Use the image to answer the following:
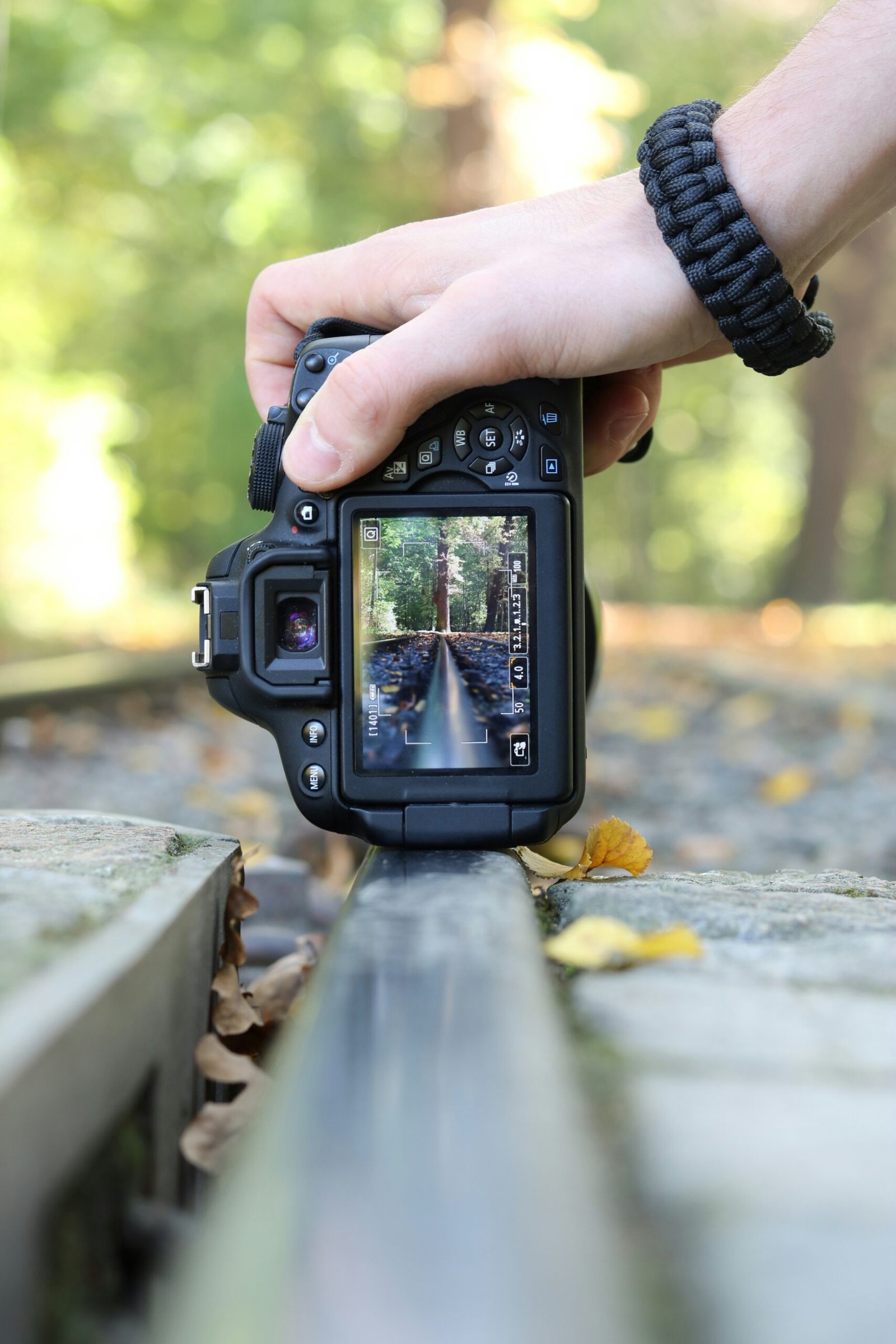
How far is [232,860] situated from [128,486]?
422 inches

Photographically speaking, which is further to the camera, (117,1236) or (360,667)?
(360,667)

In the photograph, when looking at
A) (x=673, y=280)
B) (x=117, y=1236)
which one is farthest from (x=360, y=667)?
(x=117, y=1236)

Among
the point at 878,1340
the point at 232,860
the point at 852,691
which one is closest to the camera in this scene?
the point at 878,1340

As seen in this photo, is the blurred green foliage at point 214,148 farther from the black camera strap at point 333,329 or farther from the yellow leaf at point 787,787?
the black camera strap at point 333,329

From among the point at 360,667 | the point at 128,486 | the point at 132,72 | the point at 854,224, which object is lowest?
the point at 360,667

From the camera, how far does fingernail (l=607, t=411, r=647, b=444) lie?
181cm

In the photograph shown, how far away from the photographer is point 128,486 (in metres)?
11.6

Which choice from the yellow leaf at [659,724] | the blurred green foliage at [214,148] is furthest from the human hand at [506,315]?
the blurred green foliage at [214,148]

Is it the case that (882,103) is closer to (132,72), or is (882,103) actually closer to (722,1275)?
(722,1275)

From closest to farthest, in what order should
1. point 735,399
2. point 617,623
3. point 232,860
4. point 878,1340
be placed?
point 878,1340 → point 232,860 → point 617,623 → point 735,399

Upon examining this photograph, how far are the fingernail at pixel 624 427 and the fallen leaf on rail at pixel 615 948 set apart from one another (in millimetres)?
919

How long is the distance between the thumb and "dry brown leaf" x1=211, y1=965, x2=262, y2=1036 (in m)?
0.63

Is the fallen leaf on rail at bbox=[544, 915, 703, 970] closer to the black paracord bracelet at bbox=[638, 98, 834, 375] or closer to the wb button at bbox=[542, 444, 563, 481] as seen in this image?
the wb button at bbox=[542, 444, 563, 481]

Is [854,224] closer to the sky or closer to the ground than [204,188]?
closer to the ground
